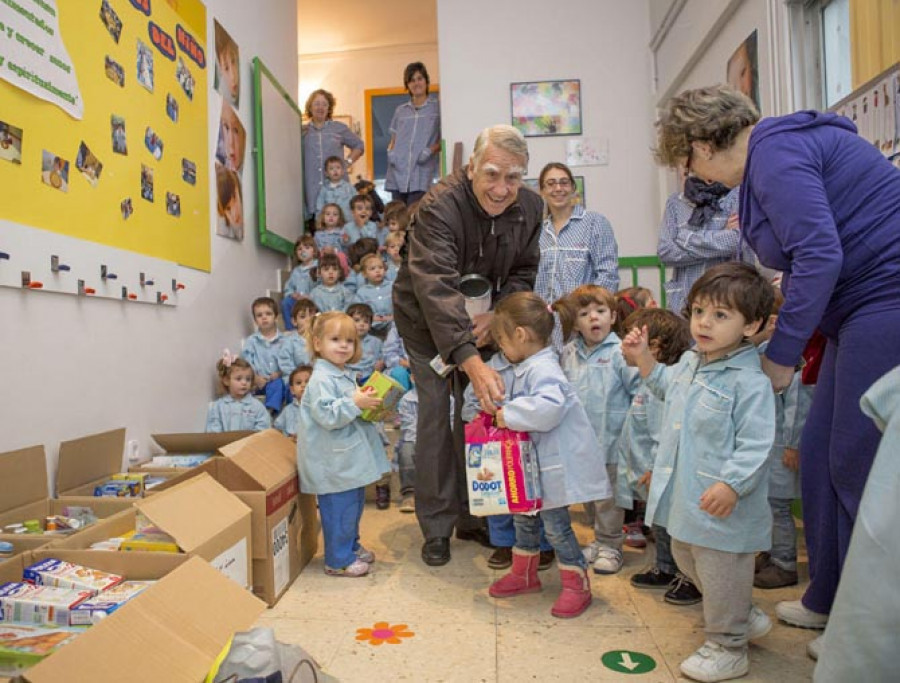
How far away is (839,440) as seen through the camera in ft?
4.75

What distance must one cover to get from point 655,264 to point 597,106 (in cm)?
143

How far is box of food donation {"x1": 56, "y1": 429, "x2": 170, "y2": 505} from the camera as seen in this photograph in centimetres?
237

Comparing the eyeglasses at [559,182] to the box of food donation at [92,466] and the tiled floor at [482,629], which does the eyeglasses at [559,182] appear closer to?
the tiled floor at [482,629]

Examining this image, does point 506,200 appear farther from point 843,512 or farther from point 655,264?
point 655,264

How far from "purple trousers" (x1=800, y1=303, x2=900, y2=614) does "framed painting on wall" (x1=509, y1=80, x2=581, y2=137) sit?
4.52 meters

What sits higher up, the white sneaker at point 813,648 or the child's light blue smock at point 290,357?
the child's light blue smock at point 290,357

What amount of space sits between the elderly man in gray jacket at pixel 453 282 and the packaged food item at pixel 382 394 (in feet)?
0.49

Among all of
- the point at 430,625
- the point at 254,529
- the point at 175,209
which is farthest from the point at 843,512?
the point at 175,209

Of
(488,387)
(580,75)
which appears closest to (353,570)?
(488,387)

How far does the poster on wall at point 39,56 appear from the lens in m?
2.18

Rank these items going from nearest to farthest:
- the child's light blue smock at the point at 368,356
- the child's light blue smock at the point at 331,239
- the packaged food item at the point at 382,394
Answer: the packaged food item at the point at 382,394
the child's light blue smock at the point at 368,356
the child's light blue smock at the point at 331,239

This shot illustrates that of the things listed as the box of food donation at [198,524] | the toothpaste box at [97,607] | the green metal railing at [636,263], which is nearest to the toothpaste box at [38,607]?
the toothpaste box at [97,607]

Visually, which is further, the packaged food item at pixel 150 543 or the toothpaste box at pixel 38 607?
the packaged food item at pixel 150 543

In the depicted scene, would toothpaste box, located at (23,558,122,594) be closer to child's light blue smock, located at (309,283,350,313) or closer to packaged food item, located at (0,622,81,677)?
packaged food item, located at (0,622,81,677)
